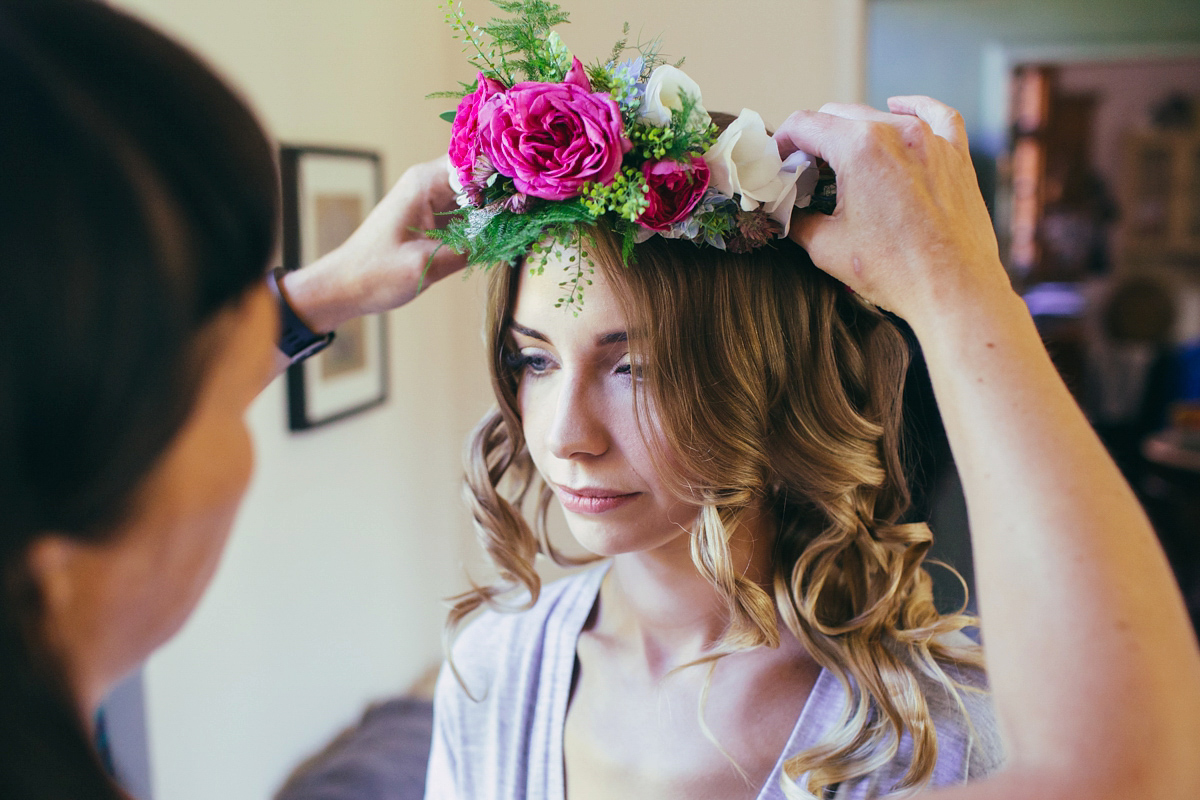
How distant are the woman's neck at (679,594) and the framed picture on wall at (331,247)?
102 cm

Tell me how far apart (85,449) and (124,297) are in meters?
0.08

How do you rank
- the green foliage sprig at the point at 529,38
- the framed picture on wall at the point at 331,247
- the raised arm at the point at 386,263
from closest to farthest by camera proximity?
the green foliage sprig at the point at 529,38 → the raised arm at the point at 386,263 → the framed picture on wall at the point at 331,247

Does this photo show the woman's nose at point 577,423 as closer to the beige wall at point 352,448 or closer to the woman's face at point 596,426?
the woman's face at point 596,426

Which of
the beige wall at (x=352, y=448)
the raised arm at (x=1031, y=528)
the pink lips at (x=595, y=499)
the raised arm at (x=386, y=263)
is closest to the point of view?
the raised arm at (x=1031, y=528)

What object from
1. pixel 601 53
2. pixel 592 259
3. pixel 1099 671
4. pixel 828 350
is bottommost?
pixel 1099 671

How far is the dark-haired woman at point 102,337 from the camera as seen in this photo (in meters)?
0.43

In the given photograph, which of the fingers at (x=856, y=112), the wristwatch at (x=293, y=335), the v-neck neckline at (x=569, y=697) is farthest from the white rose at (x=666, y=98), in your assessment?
the v-neck neckline at (x=569, y=697)

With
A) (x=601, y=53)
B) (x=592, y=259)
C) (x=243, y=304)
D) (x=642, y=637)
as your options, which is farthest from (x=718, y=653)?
(x=601, y=53)

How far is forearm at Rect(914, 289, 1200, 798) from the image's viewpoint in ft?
1.89

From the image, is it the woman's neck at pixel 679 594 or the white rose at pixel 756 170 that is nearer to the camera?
the white rose at pixel 756 170

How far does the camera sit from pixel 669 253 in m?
1.00

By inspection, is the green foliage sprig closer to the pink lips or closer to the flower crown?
the flower crown

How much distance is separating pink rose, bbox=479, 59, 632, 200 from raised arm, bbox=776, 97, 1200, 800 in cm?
23

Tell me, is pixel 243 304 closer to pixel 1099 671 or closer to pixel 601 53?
pixel 1099 671
